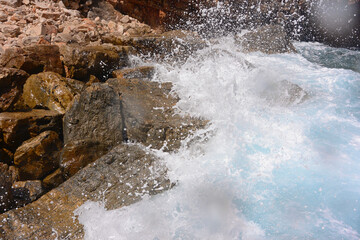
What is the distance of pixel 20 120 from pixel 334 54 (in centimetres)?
836

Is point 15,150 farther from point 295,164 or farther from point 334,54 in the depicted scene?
point 334,54

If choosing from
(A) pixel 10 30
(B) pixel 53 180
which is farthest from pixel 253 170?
(A) pixel 10 30

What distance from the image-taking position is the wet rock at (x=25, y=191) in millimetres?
2604

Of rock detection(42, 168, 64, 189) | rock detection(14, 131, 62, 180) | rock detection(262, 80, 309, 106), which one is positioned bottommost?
rock detection(42, 168, 64, 189)

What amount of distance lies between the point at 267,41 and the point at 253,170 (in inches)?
182

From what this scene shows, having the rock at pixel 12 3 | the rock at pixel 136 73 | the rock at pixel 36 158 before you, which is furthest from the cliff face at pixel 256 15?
the rock at pixel 36 158

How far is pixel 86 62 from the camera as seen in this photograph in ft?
12.9

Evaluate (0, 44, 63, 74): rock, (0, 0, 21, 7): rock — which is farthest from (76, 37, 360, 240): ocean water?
(0, 0, 21, 7): rock

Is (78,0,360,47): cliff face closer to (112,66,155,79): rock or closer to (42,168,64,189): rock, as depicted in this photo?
(112,66,155,79): rock

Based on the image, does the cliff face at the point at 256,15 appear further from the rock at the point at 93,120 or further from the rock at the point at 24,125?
the rock at the point at 93,120

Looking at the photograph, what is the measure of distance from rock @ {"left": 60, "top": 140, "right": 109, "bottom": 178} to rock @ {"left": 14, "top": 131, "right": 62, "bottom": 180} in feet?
0.71

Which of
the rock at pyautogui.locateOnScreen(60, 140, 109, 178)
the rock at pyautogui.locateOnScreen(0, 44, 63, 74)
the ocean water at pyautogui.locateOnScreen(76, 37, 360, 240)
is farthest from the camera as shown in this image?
the rock at pyautogui.locateOnScreen(0, 44, 63, 74)

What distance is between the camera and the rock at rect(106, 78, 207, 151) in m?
3.02

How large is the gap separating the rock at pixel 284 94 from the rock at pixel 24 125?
10.5 feet
